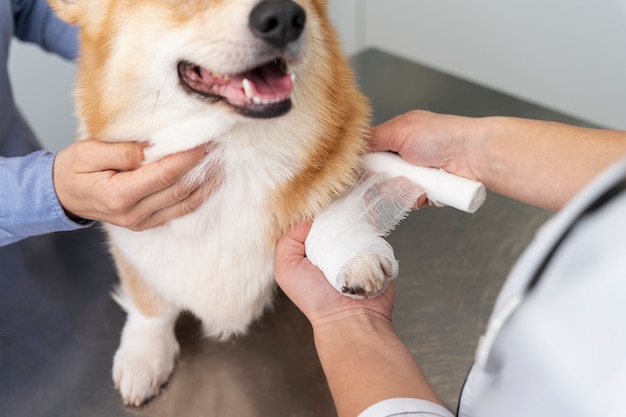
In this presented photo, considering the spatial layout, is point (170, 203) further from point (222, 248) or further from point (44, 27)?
point (44, 27)

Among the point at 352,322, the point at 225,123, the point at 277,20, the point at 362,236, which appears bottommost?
the point at 352,322

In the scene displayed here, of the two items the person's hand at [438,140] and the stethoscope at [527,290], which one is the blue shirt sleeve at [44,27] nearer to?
the person's hand at [438,140]

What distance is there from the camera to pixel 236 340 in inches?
37.8

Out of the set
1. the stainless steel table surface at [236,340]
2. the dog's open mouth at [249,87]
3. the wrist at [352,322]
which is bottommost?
the stainless steel table surface at [236,340]

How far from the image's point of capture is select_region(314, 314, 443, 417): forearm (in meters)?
0.62

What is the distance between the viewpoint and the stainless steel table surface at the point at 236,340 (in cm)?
87

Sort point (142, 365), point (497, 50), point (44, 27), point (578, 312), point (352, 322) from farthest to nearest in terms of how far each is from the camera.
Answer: point (497, 50)
point (44, 27)
point (142, 365)
point (352, 322)
point (578, 312)

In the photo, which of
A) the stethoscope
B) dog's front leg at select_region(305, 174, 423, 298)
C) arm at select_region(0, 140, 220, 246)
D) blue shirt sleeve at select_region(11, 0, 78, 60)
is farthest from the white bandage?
blue shirt sleeve at select_region(11, 0, 78, 60)

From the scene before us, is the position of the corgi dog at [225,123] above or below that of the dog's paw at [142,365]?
above

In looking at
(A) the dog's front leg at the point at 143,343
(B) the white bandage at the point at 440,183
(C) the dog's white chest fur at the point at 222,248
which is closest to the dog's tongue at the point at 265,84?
(C) the dog's white chest fur at the point at 222,248

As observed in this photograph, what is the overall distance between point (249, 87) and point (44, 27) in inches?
27.6

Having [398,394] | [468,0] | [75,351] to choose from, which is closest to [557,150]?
[398,394]

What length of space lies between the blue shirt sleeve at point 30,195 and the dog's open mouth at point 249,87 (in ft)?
0.79

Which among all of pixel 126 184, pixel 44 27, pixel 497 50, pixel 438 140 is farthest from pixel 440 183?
pixel 497 50
